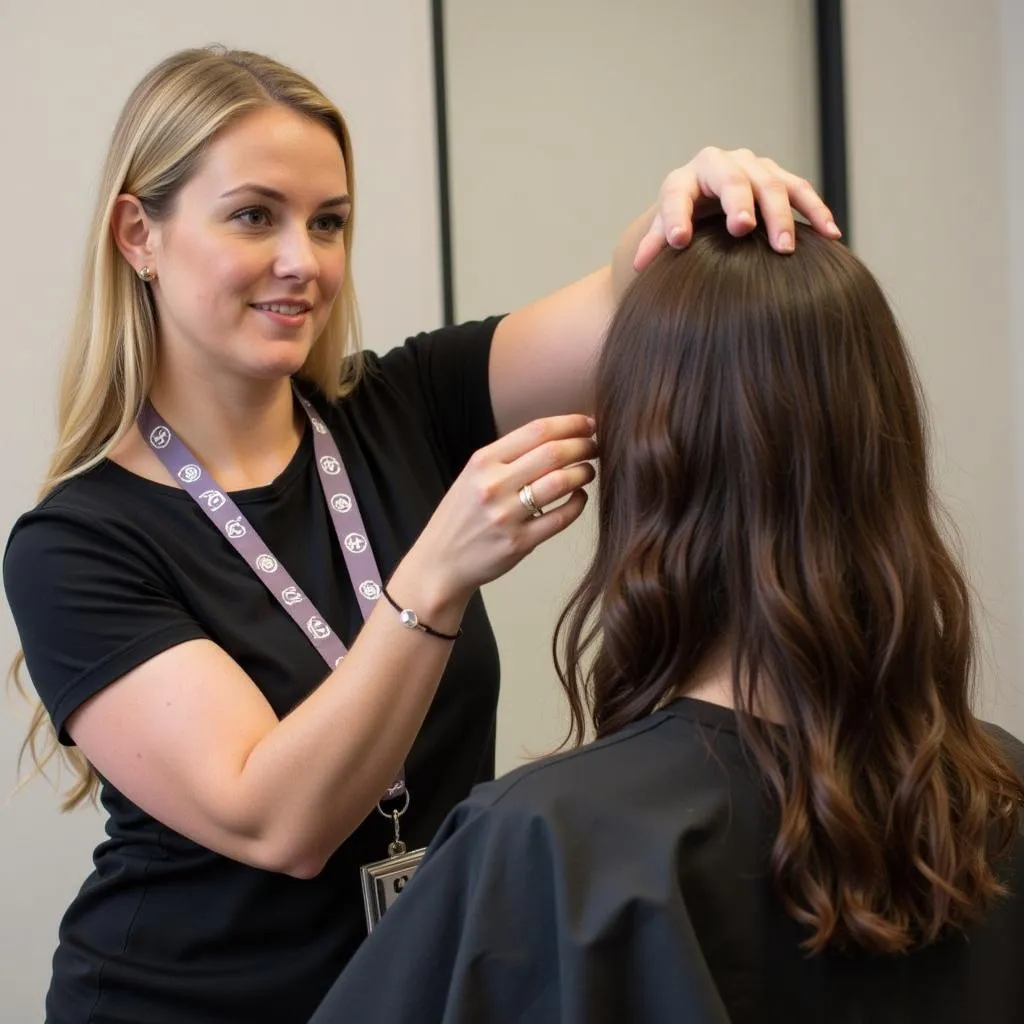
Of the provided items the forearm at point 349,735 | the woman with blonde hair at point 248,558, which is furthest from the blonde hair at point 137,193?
the forearm at point 349,735

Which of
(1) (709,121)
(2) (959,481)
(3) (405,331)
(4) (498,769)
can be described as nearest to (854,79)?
(1) (709,121)

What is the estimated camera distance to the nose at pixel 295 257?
1.33 meters

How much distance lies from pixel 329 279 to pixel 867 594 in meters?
0.72

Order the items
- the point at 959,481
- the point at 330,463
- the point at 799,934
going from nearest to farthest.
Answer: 1. the point at 799,934
2. the point at 330,463
3. the point at 959,481

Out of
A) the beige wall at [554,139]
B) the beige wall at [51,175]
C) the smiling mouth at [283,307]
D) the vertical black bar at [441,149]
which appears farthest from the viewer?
the beige wall at [554,139]

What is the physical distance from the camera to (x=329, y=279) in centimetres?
140

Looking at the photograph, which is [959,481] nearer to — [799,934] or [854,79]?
[854,79]

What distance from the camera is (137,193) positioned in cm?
137

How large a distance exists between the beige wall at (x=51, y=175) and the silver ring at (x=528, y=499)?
1314 mm

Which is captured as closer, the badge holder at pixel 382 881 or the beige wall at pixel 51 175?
the badge holder at pixel 382 881

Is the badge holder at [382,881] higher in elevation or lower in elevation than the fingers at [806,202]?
lower

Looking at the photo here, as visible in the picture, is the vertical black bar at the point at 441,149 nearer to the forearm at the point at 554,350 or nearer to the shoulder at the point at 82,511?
the forearm at the point at 554,350

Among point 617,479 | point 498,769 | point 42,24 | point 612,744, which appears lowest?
point 498,769

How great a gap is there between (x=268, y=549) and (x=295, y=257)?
299 mm
